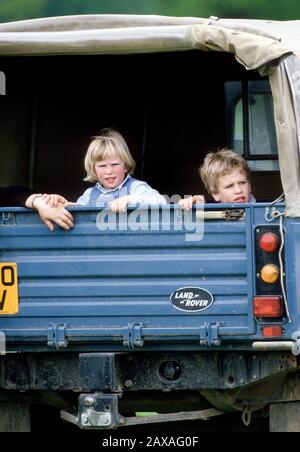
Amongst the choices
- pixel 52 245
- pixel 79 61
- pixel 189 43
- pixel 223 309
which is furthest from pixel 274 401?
pixel 79 61

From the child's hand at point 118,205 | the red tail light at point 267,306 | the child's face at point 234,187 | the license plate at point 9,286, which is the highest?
the child's face at point 234,187

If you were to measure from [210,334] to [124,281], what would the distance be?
543 millimetres

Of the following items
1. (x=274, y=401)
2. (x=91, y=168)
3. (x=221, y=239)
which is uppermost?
(x=91, y=168)

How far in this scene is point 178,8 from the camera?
20.9 metres

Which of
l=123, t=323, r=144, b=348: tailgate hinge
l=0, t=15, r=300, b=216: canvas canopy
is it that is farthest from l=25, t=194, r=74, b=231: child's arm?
l=0, t=15, r=300, b=216: canvas canopy

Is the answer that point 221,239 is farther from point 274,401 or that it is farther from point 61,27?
point 61,27

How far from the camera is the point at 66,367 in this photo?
767cm

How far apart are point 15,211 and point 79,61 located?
8.13 ft

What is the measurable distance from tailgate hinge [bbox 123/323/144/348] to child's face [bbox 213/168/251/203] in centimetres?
114

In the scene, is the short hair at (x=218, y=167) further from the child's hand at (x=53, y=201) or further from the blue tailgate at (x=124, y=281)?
the child's hand at (x=53, y=201)

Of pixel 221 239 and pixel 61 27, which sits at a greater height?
pixel 61 27

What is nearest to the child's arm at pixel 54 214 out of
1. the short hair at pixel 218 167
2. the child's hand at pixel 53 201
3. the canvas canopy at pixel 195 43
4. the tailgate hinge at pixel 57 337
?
the child's hand at pixel 53 201

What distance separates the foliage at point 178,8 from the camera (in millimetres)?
20781

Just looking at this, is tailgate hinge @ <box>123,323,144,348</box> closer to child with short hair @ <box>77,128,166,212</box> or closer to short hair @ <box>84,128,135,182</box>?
child with short hair @ <box>77,128,166,212</box>
